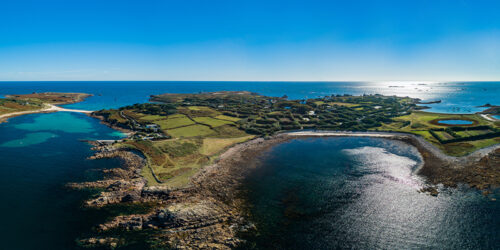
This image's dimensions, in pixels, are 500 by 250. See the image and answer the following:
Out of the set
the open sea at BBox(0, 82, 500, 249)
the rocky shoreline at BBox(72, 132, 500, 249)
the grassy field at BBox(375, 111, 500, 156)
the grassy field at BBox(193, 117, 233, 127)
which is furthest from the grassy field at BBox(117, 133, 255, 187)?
the grassy field at BBox(375, 111, 500, 156)

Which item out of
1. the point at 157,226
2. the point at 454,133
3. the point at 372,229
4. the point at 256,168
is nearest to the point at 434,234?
the point at 372,229

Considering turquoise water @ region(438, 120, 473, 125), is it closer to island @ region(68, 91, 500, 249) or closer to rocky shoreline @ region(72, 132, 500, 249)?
island @ region(68, 91, 500, 249)

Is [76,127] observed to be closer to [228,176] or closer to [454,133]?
[228,176]

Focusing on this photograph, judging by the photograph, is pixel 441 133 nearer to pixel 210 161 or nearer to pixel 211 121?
pixel 210 161

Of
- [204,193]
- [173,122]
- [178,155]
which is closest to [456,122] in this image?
[204,193]

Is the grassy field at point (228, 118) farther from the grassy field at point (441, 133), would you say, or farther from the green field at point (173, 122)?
the grassy field at point (441, 133)

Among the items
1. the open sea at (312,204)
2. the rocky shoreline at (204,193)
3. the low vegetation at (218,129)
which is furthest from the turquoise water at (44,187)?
the low vegetation at (218,129)
